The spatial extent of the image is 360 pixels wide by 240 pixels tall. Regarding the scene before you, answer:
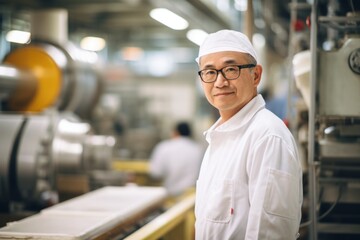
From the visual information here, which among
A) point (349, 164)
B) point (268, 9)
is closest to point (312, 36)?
point (349, 164)

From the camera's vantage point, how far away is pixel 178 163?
5.64 m

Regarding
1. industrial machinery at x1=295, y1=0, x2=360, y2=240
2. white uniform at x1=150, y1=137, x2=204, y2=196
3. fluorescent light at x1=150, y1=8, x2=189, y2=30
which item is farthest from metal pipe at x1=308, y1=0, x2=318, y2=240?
white uniform at x1=150, y1=137, x2=204, y2=196

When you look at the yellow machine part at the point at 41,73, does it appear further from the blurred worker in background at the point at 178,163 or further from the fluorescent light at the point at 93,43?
the fluorescent light at the point at 93,43

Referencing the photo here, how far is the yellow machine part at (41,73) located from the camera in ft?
13.3

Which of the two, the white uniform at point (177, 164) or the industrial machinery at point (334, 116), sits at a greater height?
the industrial machinery at point (334, 116)

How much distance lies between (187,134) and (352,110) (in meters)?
3.30

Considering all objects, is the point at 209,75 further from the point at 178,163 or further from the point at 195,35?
the point at 195,35

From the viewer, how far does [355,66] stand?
260 centimetres

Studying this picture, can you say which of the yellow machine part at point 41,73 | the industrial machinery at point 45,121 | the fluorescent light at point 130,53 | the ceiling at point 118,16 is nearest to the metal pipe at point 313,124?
the industrial machinery at point 45,121

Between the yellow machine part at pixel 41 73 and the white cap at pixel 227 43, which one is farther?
the yellow machine part at pixel 41 73

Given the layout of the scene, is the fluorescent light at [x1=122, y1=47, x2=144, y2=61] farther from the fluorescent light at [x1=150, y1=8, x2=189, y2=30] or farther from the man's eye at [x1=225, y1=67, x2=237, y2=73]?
the man's eye at [x1=225, y1=67, x2=237, y2=73]

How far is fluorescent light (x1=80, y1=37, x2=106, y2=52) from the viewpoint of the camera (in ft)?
24.9

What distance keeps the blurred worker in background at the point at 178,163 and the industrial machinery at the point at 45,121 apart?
1218 mm

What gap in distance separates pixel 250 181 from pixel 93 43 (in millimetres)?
6447
